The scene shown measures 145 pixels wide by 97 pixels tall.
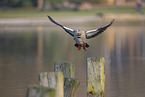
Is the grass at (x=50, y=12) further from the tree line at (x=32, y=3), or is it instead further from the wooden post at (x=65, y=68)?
the wooden post at (x=65, y=68)

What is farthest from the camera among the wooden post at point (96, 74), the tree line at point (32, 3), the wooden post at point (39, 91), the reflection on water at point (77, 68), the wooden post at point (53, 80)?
the tree line at point (32, 3)

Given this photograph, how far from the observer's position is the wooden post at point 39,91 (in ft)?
21.6

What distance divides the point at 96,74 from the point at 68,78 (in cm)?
49

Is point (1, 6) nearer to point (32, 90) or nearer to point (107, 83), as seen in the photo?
point (107, 83)

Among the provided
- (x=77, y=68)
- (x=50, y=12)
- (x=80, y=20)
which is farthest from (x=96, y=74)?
(x=50, y=12)

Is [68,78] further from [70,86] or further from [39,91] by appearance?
[39,91]

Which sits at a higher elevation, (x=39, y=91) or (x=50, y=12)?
(x=50, y=12)

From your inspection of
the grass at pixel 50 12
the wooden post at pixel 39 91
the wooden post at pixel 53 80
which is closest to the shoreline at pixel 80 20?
the grass at pixel 50 12

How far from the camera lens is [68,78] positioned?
29.4 feet

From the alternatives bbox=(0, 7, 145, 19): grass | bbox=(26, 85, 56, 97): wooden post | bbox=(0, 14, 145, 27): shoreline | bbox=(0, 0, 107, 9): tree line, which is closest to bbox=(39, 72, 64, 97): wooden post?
bbox=(26, 85, 56, 97): wooden post

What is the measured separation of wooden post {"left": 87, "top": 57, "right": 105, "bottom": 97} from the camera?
8.89 meters

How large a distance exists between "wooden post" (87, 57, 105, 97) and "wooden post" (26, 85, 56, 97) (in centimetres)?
231

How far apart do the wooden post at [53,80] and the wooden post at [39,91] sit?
2.52 ft

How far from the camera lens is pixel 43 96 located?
6.66 m
